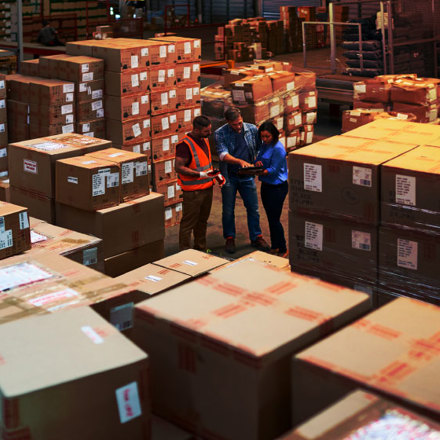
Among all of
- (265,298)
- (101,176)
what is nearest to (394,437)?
(265,298)

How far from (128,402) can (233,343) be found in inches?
17.0

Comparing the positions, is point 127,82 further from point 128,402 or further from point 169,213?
point 128,402

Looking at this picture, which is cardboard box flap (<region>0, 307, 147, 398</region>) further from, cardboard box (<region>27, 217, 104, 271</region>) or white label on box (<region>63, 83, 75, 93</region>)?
white label on box (<region>63, 83, 75, 93</region>)

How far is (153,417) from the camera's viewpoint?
9.70 ft

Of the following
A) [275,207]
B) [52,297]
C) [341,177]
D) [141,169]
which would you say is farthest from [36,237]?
[275,207]

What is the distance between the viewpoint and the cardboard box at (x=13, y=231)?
15.6 feet

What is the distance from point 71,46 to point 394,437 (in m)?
8.04

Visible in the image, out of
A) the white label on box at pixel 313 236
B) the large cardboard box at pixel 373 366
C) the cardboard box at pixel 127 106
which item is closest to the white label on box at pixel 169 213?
the cardboard box at pixel 127 106

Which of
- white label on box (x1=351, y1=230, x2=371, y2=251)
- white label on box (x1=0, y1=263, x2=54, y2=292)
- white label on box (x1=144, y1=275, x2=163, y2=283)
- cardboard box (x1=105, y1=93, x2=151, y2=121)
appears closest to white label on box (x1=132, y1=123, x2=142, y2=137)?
cardboard box (x1=105, y1=93, x2=151, y2=121)

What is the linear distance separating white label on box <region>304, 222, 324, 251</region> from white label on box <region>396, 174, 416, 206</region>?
55cm

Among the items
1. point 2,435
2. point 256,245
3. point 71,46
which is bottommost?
point 256,245

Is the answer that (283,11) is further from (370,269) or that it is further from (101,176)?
(370,269)

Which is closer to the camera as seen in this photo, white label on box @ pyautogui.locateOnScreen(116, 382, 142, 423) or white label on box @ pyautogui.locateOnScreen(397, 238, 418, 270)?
white label on box @ pyautogui.locateOnScreen(116, 382, 142, 423)

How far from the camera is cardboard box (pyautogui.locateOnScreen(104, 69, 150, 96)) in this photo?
8.72 m
